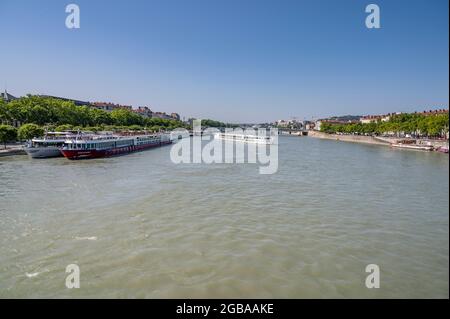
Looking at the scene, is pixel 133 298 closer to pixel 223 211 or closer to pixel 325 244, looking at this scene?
pixel 325 244

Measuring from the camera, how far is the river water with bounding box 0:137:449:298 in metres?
5.81

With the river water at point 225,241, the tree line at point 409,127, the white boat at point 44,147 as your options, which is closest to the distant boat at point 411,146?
the tree line at point 409,127

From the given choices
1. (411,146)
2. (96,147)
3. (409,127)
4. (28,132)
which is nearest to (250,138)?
(411,146)

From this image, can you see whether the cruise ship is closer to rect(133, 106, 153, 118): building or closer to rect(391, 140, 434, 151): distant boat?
rect(391, 140, 434, 151): distant boat

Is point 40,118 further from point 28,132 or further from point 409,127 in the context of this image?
point 409,127

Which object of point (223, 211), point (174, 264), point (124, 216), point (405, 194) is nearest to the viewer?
point (174, 264)

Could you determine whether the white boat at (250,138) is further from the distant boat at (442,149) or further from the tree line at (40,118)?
the distant boat at (442,149)

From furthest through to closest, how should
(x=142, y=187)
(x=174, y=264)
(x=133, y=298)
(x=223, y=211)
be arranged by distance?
(x=142, y=187), (x=223, y=211), (x=174, y=264), (x=133, y=298)

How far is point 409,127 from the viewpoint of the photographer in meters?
66.2

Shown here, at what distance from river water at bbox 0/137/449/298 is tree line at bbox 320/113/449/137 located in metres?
45.3
